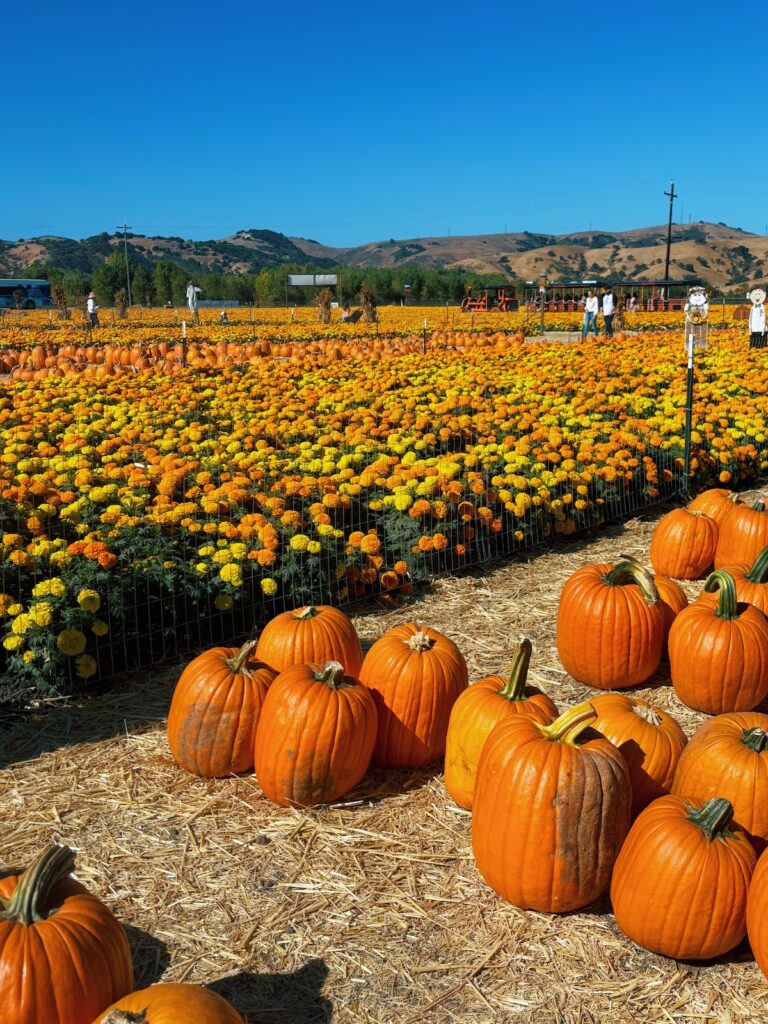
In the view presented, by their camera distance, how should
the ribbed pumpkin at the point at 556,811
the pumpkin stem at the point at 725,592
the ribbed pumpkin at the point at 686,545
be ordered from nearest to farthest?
the ribbed pumpkin at the point at 556,811
the pumpkin stem at the point at 725,592
the ribbed pumpkin at the point at 686,545

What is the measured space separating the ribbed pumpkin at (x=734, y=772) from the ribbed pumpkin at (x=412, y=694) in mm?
1042

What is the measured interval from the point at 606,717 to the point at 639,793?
0.29 meters

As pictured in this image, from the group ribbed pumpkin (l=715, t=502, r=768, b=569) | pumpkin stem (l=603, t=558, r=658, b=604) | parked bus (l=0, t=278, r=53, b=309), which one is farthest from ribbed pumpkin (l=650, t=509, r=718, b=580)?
parked bus (l=0, t=278, r=53, b=309)

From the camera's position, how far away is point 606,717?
3.33 meters

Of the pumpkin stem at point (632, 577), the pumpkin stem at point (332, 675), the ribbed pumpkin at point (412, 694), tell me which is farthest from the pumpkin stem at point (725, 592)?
the pumpkin stem at point (332, 675)

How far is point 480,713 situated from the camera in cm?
344

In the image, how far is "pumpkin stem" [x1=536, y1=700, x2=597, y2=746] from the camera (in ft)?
9.40

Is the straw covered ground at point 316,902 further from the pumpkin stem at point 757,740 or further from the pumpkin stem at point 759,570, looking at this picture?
the pumpkin stem at point 759,570

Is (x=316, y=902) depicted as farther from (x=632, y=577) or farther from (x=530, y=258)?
(x=530, y=258)

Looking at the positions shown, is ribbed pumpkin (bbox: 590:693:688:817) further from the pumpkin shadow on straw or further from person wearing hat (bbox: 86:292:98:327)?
person wearing hat (bbox: 86:292:98:327)

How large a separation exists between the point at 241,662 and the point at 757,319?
1692 cm

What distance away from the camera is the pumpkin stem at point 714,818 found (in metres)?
2.66

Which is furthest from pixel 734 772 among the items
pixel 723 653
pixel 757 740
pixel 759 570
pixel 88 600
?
pixel 88 600

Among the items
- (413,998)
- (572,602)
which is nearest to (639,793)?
(413,998)
